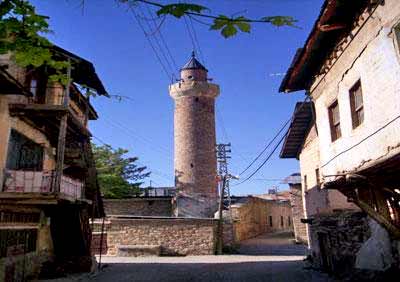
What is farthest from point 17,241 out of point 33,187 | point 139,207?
point 139,207

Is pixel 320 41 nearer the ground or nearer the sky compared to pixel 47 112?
nearer the sky

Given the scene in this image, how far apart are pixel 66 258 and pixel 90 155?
4.37 meters

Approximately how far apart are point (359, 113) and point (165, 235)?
57.2 feet

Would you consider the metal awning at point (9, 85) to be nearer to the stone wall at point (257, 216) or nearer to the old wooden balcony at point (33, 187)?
the old wooden balcony at point (33, 187)

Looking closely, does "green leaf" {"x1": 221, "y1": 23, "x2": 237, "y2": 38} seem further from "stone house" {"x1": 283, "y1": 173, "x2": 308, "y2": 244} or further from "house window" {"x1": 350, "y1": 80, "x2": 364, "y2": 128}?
"stone house" {"x1": 283, "y1": 173, "x2": 308, "y2": 244}

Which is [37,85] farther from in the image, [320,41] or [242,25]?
[242,25]

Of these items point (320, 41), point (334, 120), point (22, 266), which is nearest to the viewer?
point (320, 41)

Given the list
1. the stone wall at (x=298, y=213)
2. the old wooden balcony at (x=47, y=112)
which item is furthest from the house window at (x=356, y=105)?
the stone wall at (x=298, y=213)

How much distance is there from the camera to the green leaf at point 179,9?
268 centimetres

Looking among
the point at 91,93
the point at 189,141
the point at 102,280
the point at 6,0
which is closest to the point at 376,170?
the point at 91,93

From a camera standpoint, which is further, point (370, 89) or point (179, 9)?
point (370, 89)

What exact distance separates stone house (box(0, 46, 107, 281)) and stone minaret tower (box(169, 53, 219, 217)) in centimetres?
1435

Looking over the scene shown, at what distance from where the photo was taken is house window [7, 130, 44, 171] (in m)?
11.8

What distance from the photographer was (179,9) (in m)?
2.71
